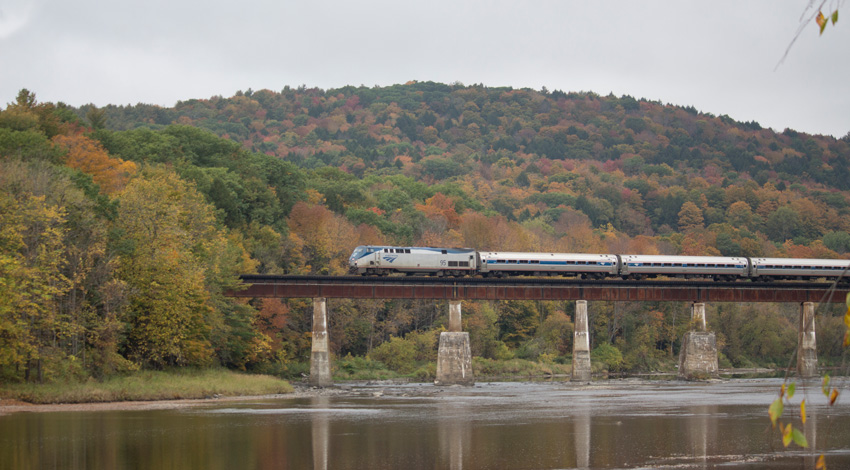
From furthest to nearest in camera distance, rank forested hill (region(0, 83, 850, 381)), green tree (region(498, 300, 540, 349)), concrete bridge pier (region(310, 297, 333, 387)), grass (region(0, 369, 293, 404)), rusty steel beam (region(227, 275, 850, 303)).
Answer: green tree (region(498, 300, 540, 349)) → rusty steel beam (region(227, 275, 850, 303)) → concrete bridge pier (region(310, 297, 333, 387)) → forested hill (region(0, 83, 850, 381)) → grass (region(0, 369, 293, 404))

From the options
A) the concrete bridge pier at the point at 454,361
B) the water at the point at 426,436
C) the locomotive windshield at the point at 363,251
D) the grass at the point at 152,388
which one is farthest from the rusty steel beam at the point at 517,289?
the water at the point at 426,436

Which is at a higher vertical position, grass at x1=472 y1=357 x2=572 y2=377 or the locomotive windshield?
the locomotive windshield

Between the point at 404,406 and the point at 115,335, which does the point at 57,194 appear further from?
the point at 404,406

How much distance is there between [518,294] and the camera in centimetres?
8319

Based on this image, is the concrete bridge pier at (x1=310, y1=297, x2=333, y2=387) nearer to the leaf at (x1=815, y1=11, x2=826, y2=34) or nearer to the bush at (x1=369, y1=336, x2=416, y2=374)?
the bush at (x1=369, y1=336, x2=416, y2=374)

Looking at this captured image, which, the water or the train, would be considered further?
the train

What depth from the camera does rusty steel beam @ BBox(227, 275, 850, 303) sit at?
7956cm

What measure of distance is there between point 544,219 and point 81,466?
153m

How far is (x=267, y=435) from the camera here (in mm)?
41812

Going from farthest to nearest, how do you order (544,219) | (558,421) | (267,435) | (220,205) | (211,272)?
(544,219), (220,205), (211,272), (558,421), (267,435)

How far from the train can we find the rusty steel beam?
120 cm

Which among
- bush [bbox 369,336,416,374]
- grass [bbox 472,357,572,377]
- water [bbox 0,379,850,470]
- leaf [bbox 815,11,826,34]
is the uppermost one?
leaf [bbox 815,11,826,34]

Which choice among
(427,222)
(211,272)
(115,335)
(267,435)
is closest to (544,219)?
(427,222)

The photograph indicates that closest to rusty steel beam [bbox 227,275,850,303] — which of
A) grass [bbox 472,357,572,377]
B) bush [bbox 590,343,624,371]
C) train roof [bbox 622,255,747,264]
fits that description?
train roof [bbox 622,255,747,264]
